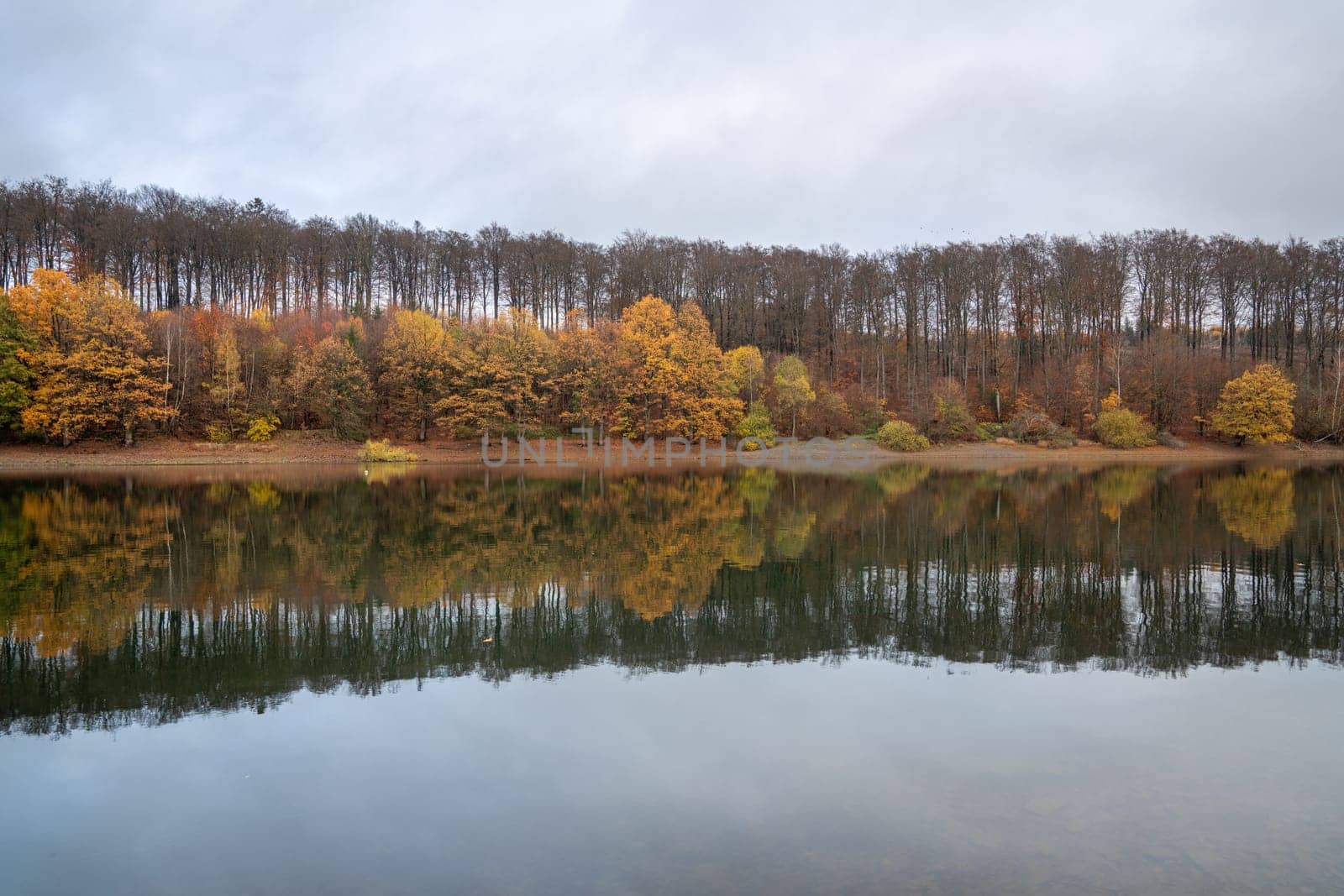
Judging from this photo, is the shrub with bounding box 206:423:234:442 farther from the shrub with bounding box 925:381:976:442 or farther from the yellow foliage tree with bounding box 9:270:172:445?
the shrub with bounding box 925:381:976:442

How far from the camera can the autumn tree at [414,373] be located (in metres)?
52.2

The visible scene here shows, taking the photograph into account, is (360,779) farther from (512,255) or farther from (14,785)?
(512,255)

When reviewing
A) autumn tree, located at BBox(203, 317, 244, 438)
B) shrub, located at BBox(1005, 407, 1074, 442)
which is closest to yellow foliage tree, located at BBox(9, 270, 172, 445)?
autumn tree, located at BBox(203, 317, 244, 438)

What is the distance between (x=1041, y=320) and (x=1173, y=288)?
33.8 feet

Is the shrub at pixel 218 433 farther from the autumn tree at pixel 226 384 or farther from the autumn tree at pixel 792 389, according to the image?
the autumn tree at pixel 792 389

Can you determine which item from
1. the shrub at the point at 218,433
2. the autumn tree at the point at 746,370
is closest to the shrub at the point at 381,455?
the shrub at the point at 218,433

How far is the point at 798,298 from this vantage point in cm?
7031

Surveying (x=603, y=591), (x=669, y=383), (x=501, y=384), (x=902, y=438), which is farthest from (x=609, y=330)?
(x=603, y=591)

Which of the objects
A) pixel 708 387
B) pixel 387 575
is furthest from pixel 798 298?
pixel 387 575

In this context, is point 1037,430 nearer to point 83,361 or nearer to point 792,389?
point 792,389

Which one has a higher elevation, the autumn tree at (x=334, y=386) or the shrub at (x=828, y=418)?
the autumn tree at (x=334, y=386)

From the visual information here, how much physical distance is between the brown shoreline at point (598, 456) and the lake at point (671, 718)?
29935 mm

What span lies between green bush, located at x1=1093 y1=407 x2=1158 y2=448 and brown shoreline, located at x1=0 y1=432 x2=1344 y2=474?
0.63 meters

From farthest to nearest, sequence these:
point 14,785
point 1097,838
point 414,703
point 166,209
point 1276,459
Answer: point 166,209 → point 1276,459 → point 414,703 → point 14,785 → point 1097,838
